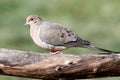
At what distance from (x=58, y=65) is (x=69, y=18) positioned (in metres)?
7.87

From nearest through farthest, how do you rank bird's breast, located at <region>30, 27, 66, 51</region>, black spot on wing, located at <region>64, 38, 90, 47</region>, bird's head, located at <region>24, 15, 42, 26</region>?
black spot on wing, located at <region>64, 38, 90, 47</region>
bird's breast, located at <region>30, 27, 66, 51</region>
bird's head, located at <region>24, 15, 42, 26</region>

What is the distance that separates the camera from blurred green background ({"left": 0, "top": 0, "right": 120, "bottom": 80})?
13469 millimetres

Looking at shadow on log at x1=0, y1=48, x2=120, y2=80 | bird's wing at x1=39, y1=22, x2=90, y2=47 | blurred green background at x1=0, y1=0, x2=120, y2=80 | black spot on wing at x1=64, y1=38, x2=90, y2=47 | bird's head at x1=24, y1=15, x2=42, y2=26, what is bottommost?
shadow on log at x1=0, y1=48, x2=120, y2=80

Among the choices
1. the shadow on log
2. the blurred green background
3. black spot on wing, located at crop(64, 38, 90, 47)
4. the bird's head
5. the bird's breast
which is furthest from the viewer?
the blurred green background

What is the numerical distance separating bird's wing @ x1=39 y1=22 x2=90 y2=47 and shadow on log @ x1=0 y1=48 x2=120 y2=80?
3.59 feet

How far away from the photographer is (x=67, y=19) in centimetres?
1479

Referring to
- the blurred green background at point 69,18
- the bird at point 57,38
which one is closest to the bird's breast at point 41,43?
the bird at point 57,38

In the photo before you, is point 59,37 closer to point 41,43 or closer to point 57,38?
point 57,38

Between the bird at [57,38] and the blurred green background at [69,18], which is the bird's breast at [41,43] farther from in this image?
the blurred green background at [69,18]

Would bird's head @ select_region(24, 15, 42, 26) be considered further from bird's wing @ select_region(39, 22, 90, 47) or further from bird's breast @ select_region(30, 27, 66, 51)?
bird's wing @ select_region(39, 22, 90, 47)

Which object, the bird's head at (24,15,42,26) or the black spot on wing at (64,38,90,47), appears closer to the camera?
the black spot on wing at (64,38,90,47)

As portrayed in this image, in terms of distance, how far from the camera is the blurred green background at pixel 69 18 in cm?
1347

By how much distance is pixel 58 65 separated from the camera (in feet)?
23.5

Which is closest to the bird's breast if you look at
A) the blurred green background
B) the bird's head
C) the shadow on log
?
the bird's head
